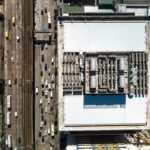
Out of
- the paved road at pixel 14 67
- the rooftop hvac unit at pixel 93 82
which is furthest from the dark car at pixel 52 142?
the rooftop hvac unit at pixel 93 82

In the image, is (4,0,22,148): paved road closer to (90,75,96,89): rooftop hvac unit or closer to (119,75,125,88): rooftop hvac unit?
(90,75,96,89): rooftop hvac unit

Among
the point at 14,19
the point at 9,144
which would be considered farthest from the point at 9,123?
the point at 14,19

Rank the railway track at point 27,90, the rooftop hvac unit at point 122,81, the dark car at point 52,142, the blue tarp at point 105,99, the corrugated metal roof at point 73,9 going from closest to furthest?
the rooftop hvac unit at point 122,81 < the blue tarp at point 105,99 < the corrugated metal roof at point 73,9 < the railway track at point 27,90 < the dark car at point 52,142

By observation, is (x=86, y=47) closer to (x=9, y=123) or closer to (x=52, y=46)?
(x=52, y=46)

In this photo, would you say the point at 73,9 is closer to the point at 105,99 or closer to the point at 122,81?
the point at 122,81

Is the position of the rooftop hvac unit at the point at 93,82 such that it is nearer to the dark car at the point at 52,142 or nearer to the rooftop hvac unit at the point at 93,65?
the rooftop hvac unit at the point at 93,65

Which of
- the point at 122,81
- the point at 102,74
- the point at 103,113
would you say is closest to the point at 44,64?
the point at 102,74

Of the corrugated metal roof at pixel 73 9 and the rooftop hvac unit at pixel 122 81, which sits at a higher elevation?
the corrugated metal roof at pixel 73 9
